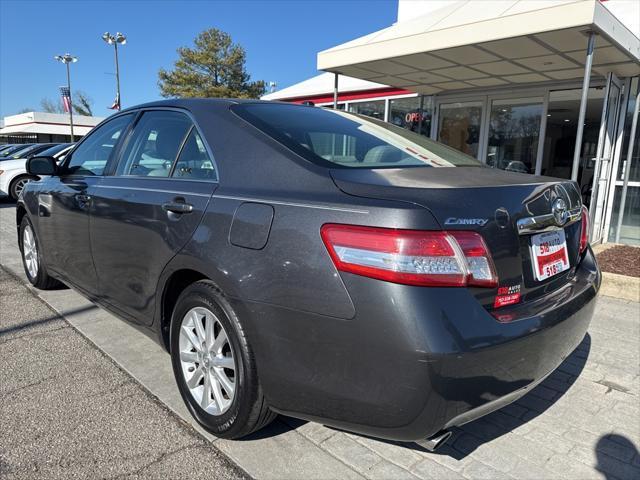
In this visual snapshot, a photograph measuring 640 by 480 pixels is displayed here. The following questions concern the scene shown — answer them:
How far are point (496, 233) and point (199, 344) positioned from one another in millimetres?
1453

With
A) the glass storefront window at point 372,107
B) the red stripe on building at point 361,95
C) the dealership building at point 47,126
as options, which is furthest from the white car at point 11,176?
the dealership building at point 47,126

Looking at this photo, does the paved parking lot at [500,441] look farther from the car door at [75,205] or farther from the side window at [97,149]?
the side window at [97,149]

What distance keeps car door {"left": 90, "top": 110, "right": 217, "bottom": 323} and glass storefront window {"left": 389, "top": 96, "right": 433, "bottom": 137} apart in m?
8.32

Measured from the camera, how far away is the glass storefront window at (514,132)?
29.5ft

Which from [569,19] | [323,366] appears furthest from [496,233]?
[569,19]

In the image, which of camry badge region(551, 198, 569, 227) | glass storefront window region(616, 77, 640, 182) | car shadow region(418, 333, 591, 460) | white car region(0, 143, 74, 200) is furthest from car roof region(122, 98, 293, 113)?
white car region(0, 143, 74, 200)

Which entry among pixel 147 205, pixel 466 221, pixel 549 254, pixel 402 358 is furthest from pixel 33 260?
pixel 549 254

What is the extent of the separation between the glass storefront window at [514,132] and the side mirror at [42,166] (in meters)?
7.90

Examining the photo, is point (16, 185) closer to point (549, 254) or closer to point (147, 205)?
point (147, 205)

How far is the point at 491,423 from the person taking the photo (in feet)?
8.10

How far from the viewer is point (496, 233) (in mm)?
1707

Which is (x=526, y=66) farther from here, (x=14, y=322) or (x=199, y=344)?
(x=14, y=322)

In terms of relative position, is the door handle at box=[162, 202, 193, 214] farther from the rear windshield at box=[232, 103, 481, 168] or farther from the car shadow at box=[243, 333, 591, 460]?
the car shadow at box=[243, 333, 591, 460]

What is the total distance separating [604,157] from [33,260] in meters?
7.59
